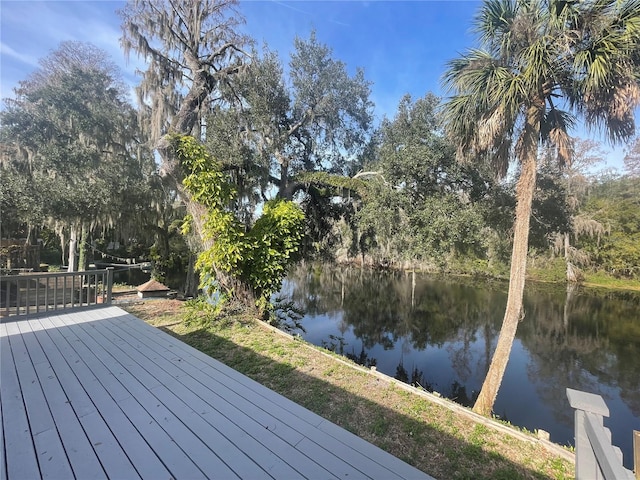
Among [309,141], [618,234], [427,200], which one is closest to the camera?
[427,200]

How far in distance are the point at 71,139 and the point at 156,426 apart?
10077mm

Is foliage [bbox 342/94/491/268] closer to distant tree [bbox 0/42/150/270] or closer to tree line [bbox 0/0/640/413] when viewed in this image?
tree line [bbox 0/0/640/413]

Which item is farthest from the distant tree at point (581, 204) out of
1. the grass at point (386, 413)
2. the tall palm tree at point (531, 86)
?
the grass at point (386, 413)

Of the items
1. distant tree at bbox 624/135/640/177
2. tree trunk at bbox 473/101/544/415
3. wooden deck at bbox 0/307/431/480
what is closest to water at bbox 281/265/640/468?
tree trunk at bbox 473/101/544/415

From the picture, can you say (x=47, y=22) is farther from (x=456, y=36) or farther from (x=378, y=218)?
(x=456, y=36)

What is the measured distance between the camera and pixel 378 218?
5.98 meters

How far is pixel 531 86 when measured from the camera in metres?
4.20

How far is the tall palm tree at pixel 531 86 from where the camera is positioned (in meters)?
3.78

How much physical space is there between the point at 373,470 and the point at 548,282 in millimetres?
22919

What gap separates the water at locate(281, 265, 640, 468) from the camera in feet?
20.8

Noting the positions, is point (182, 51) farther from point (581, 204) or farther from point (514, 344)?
point (581, 204)

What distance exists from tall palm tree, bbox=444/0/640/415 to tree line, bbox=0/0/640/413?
3 centimetres

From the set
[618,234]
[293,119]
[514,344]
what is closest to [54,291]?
[293,119]

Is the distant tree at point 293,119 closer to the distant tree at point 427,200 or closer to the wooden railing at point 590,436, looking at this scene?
the distant tree at point 427,200
